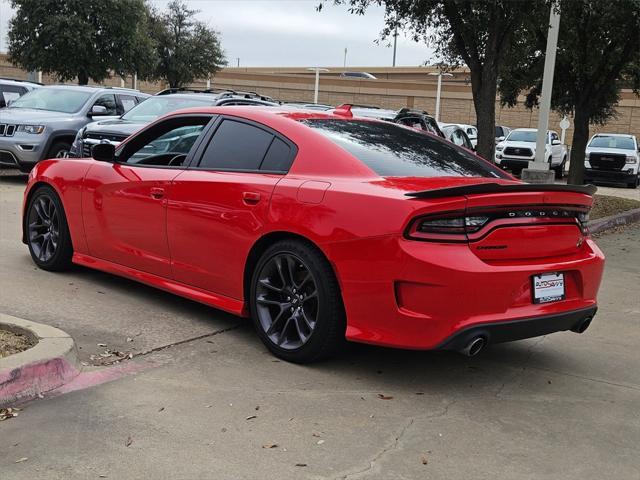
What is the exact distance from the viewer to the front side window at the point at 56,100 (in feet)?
44.7

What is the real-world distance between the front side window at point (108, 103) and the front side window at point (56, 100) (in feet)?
0.73

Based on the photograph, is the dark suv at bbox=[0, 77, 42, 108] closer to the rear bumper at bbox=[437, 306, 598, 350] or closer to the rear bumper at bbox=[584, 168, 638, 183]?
the rear bumper at bbox=[437, 306, 598, 350]

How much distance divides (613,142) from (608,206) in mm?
10591

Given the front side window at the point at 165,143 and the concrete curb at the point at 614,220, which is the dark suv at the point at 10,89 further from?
the concrete curb at the point at 614,220

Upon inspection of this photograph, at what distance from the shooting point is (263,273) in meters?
4.71

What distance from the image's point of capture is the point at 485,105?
41.0 feet

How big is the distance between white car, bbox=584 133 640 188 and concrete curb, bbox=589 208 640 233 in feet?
30.5

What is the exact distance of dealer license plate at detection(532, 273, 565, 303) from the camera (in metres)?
4.23

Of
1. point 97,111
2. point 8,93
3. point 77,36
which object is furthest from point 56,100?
point 77,36

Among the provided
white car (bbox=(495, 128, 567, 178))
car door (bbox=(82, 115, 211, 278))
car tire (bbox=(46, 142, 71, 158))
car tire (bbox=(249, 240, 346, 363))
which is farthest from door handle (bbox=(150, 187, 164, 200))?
white car (bbox=(495, 128, 567, 178))

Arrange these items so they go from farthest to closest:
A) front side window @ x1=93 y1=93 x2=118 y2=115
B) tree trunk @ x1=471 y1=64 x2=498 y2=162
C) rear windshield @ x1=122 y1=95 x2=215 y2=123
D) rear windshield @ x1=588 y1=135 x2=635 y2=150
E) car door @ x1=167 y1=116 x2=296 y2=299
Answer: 1. rear windshield @ x1=588 y1=135 x2=635 y2=150
2. front side window @ x1=93 y1=93 x2=118 y2=115
3. tree trunk @ x1=471 y1=64 x2=498 y2=162
4. rear windshield @ x1=122 y1=95 x2=215 y2=123
5. car door @ x1=167 y1=116 x2=296 y2=299

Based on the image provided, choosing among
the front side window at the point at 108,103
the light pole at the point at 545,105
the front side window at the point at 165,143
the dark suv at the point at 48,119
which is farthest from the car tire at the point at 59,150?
the light pole at the point at 545,105

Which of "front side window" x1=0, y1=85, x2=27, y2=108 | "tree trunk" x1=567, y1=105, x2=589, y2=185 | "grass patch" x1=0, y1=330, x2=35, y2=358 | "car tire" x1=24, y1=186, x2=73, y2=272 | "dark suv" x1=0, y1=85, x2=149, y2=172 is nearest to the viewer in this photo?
"grass patch" x1=0, y1=330, x2=35, y2=358

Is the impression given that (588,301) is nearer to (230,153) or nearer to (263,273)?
(263,273)
